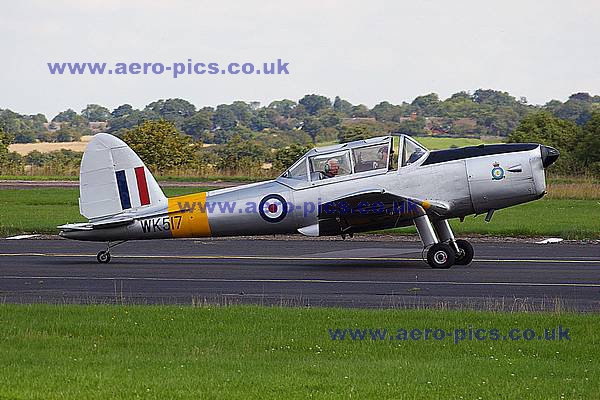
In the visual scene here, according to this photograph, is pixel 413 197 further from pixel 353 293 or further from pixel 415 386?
pixel 415 386

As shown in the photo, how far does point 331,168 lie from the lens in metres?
19.6

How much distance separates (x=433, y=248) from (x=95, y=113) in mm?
115539

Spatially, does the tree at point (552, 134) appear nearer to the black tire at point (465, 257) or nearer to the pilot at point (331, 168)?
the black tire at point (465, 257)

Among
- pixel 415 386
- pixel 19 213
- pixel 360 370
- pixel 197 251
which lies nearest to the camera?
pixel 415 386

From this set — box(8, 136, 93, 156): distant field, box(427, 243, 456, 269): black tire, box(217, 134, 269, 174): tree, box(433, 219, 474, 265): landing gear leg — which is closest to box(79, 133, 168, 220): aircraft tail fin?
box(427, 243, 456, 269): black tire

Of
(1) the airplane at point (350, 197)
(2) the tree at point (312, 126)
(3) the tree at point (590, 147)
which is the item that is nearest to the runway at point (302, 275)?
(1) the airplane at point (350, 197)

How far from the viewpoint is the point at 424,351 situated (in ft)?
34.9

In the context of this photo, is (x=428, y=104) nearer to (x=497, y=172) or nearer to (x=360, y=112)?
(x=360, y=112)

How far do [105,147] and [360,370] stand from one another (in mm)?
12185

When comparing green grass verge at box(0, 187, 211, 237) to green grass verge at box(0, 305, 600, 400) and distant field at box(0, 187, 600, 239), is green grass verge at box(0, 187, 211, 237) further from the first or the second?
green grass verge at box(0, 305, 600, 400)

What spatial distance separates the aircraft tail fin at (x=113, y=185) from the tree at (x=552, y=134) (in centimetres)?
4018

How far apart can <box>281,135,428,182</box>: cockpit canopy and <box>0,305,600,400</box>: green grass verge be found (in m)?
6.35

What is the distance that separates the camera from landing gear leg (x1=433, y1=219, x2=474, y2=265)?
19.8 meters

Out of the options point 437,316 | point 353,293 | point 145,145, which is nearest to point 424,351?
point 437,316
